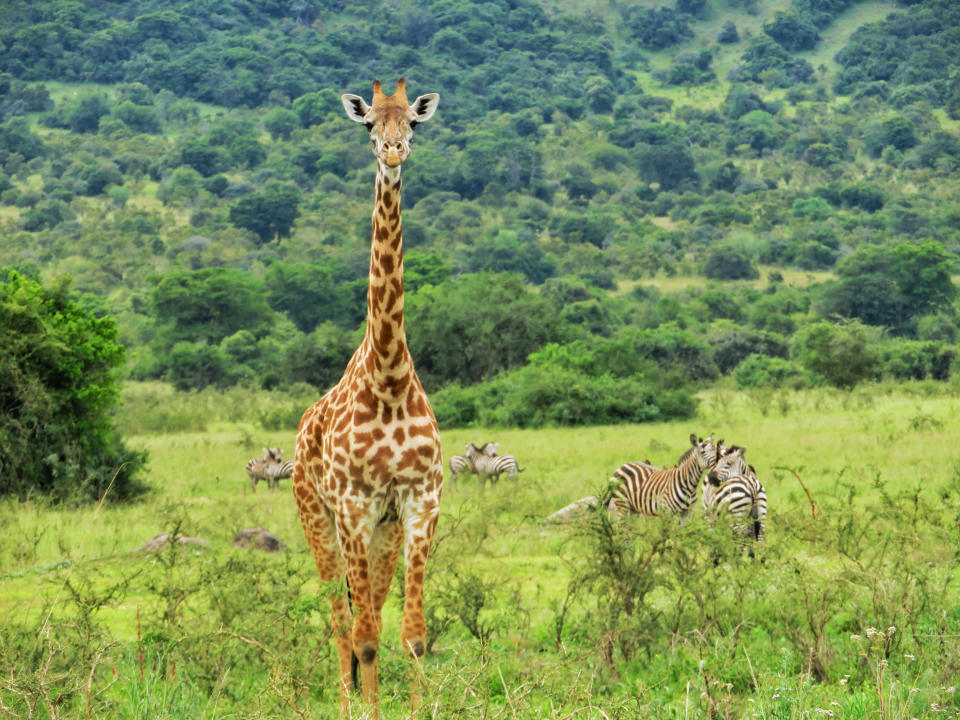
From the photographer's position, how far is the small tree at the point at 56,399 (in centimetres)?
1454

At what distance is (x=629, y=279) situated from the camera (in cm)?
6525

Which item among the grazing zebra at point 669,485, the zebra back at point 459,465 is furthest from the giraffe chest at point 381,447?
the zebra back at point 459,465

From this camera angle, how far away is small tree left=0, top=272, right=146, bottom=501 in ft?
47.7

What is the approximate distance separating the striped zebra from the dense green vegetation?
10539mm

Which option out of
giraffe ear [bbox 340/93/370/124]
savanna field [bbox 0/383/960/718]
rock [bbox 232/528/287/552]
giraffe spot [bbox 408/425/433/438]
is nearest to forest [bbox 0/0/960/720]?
savanna field [bbox 0/383/960/718]

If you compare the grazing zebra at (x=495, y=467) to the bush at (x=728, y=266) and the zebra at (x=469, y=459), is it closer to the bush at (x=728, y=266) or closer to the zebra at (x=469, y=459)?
the zebra at (x=469, y=459)

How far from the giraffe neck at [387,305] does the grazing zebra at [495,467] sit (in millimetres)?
11351

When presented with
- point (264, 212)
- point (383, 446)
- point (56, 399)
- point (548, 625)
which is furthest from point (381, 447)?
point (264, 212)

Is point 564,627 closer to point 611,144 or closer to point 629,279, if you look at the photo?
point 629,279

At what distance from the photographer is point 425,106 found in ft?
18.5

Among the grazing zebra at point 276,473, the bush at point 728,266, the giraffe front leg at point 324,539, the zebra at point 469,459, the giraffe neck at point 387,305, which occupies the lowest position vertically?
the grazing zebra at point 276,473

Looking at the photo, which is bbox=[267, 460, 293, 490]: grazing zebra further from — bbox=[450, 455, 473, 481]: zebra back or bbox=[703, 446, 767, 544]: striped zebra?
bbox=[703, 446, 767, 544]: striped zebra

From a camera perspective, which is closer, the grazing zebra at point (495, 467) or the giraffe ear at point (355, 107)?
the giraffe ear at point (355, 107)

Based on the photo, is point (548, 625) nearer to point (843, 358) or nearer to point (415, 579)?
point (415, 579)
